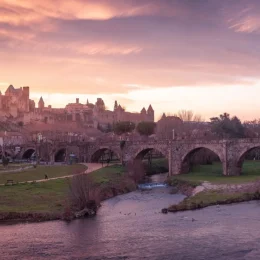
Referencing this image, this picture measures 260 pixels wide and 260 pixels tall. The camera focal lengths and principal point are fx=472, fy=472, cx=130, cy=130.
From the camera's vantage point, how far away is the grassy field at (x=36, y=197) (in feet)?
111

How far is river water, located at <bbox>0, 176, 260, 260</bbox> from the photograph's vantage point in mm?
23562

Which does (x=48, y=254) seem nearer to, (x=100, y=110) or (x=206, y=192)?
(x=206, y=192)

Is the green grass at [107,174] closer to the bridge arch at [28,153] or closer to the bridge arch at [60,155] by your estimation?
the bridge arch at [60,155]

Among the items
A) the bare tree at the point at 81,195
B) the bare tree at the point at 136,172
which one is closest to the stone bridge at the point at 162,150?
the bare tree at the point at 136,172

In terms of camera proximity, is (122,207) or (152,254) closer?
(152,254)

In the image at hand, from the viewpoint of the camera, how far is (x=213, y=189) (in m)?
43.8

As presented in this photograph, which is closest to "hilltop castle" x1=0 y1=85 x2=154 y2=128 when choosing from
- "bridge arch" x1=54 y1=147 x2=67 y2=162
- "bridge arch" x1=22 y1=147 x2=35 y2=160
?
"bridge arch" x1=22 y1=147 x2=35 y2=160

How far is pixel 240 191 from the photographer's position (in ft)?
137

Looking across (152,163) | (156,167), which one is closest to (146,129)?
(152,163)

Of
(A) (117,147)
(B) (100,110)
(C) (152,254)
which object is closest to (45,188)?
(C) (152,254)

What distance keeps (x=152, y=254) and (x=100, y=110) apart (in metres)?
161

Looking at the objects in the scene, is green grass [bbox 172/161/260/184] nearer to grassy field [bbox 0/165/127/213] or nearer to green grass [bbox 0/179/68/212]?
grassy field [bbox 0/165/127/213]

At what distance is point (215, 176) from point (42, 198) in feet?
82.0

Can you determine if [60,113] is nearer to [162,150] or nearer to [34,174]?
[162,150]
